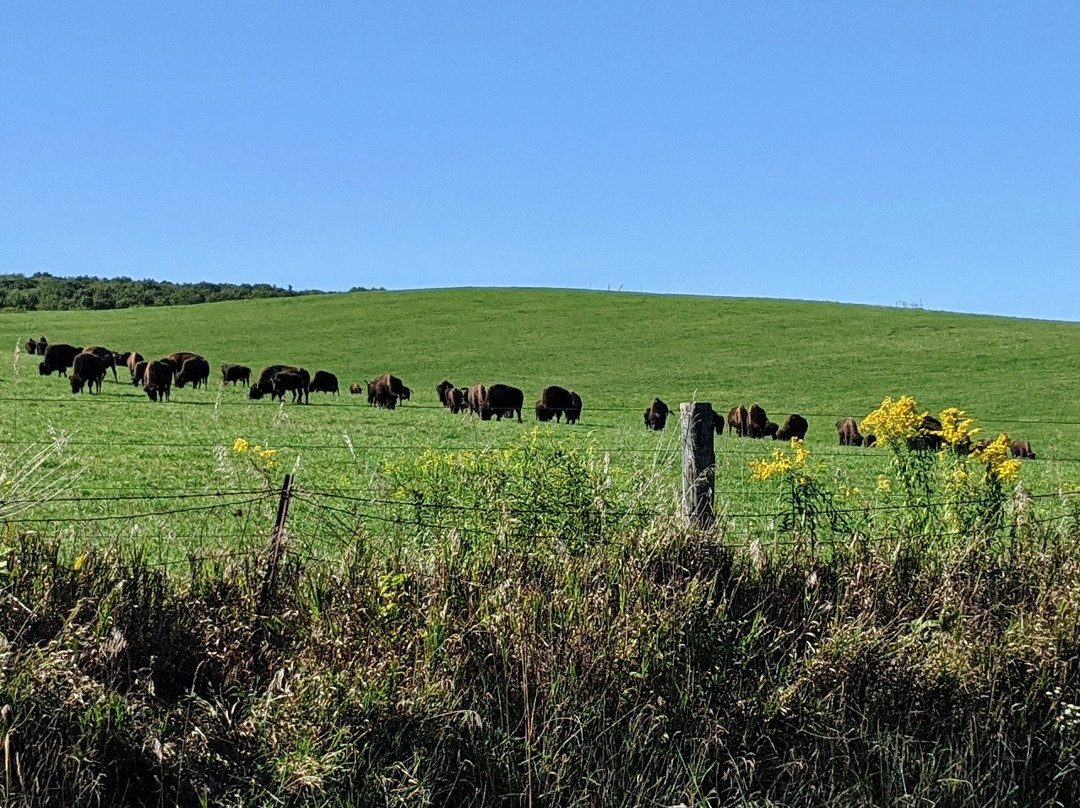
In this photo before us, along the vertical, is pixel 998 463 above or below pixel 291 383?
above

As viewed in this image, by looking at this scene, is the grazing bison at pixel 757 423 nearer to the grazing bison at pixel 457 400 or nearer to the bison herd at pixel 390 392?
the bison herd at pixel 390 392

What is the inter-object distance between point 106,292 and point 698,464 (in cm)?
10480

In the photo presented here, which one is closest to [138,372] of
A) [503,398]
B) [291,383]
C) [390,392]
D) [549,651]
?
[291,383]

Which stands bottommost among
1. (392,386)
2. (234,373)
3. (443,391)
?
(443,391)

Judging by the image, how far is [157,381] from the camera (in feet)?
125

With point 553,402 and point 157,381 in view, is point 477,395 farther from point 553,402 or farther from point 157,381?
point 157,381

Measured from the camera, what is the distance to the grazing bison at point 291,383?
45375 millimetres

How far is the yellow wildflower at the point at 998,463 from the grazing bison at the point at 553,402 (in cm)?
3336

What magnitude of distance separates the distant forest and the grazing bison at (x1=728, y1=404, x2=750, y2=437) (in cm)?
6524

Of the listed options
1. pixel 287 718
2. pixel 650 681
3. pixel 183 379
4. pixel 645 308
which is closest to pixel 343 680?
pixel 287 718

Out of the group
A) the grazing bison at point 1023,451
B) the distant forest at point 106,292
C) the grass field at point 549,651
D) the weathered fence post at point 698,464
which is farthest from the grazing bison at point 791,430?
the distant forest at point 106,292

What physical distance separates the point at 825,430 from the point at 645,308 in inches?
1559

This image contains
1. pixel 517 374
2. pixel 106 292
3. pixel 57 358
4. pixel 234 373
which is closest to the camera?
pixel 57 358

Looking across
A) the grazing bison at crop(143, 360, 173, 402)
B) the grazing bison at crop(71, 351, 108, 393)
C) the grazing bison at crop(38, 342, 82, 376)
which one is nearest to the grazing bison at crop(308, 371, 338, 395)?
the grazing bison at crop(38, 342, 82, 376)
